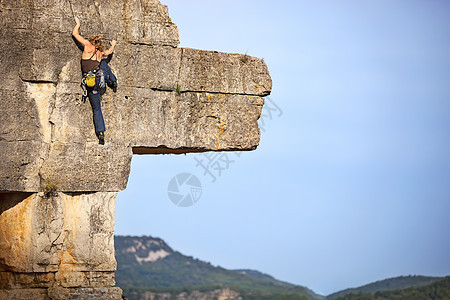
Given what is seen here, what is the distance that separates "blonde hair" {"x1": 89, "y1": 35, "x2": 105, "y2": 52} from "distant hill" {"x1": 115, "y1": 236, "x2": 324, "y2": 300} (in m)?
16.3

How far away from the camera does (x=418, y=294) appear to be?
23.1 meters

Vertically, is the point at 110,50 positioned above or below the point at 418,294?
above

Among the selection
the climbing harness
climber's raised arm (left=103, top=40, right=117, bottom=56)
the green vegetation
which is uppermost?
climber's raised arm (left=103, top=40, right=117, bottom=56)

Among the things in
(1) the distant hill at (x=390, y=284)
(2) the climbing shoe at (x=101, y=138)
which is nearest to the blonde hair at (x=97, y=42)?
(2) the climbing shoe at (x=101, y=138)

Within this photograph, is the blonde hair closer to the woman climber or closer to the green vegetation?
the woman climber

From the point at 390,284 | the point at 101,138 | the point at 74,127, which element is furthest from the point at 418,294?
the point at 74,127

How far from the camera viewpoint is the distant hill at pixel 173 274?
2652cm

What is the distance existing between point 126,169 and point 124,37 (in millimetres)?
1565

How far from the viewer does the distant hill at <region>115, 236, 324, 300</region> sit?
26.5 meters

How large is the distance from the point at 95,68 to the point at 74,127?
28.5 inches

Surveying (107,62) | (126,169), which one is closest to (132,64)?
(107,62)

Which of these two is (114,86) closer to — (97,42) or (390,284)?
(97,42)

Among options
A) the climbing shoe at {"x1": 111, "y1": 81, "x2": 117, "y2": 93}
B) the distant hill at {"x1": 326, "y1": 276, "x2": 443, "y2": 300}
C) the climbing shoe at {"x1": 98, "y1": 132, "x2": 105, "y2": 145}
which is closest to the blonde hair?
the climbing shoe at {"x1": 111, "y1": 81, "x2": 117, "y2": 93}

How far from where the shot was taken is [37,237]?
31.7ft
